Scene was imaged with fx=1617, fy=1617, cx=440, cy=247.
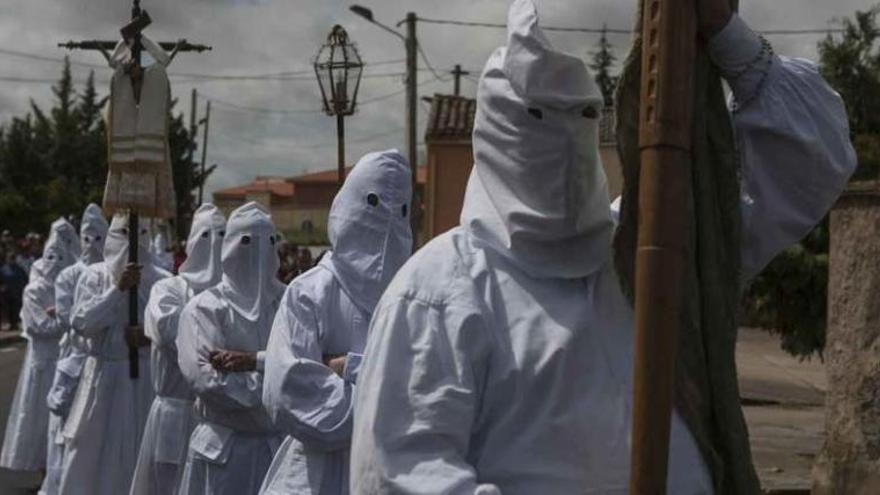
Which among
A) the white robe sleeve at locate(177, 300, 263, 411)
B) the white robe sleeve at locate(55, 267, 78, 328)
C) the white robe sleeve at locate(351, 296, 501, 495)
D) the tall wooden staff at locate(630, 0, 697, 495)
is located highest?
the tall wooden staff at locate(630, 0, 697, 495)

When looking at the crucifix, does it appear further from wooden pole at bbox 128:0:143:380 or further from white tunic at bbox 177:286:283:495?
white tunic at bbox 177:286:283:495

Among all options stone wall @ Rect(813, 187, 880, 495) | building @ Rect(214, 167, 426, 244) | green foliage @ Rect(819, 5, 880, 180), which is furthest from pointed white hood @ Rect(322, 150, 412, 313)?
building @ Rect(214, 167, 426, 244)

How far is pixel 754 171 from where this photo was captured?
10.5 feet

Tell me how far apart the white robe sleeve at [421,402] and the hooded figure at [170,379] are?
5.66m

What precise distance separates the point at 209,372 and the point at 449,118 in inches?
1396

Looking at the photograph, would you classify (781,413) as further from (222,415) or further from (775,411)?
(222,415)

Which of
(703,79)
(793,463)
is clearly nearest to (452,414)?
(703,79)

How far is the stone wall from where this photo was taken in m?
8.36

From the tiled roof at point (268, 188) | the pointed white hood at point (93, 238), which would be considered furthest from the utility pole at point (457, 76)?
the tiled roof at point (268, 188)

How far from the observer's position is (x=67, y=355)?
11.8m

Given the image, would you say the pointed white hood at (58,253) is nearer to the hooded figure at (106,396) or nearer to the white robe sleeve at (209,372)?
the hooded figure at (106,396)

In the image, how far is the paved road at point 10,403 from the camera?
13.2 meters

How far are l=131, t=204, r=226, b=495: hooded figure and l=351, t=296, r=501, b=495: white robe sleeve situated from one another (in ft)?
18.6

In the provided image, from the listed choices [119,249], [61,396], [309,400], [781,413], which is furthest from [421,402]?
[781,413]
